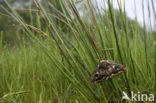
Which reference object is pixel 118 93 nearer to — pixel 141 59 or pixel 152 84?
pixel 152 84

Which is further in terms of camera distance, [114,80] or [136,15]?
[136,15]

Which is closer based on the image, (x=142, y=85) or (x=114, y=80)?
(x=114, y=80)

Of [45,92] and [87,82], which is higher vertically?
[87,82]

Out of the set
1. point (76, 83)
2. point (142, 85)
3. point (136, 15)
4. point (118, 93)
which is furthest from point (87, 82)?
point (136, 15)

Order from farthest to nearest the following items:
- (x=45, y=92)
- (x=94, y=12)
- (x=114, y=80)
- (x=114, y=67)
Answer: (x=45, y=92)
(x=94, y=12)
(x=114, y=80)
(x=114, y=67)

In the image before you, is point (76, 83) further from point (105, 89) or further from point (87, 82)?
point (105, 89)

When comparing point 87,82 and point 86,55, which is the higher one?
point 86,55

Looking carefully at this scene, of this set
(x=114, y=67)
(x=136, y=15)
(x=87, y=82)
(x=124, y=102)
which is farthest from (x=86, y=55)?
Answer: (x=136, y=15)

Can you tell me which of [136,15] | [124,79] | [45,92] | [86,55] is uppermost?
[136,15]

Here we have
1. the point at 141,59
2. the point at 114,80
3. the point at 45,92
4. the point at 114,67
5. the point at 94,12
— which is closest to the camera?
the point at 114,67
